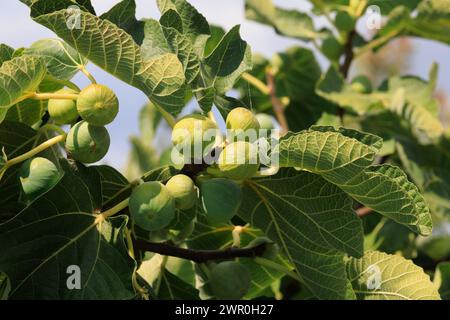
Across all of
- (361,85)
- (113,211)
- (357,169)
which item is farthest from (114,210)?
(361,85)

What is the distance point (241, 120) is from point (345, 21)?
1.27 metres

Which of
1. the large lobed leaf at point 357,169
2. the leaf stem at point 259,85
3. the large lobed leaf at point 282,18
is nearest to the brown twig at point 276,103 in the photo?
the leaf stem at point 259,85

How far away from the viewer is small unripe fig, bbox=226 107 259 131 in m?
1.02

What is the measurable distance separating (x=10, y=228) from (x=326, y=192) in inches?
18.2

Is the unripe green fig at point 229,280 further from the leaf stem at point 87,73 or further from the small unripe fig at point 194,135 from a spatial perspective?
the leaf stem at point 87,73

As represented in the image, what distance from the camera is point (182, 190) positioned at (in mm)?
1002

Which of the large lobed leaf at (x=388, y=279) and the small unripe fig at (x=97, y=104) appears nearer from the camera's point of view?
the small unripe fig at (x=97, y=104)

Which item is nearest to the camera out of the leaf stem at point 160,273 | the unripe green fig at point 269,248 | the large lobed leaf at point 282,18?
the unripe green fig at point 269,248

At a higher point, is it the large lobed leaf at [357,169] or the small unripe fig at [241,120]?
the small unripe fig at [241,120]

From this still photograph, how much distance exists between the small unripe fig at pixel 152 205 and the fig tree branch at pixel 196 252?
0.15 m

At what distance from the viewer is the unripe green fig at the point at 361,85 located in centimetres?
219

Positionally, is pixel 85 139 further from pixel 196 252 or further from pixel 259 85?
pixel 259 85

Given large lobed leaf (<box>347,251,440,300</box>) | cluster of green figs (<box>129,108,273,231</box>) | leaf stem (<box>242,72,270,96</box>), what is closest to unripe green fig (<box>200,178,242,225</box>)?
cluster of green figs (<box>129,108,273,231</box>)

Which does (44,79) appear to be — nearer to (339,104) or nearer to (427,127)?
(339,104)
